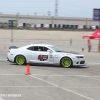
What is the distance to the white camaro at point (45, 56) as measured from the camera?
19797mm

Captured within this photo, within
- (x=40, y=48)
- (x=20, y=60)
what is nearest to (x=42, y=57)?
(x=40, y=48)

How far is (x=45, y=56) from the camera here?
20219 mm

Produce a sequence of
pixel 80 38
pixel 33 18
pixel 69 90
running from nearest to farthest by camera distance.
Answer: pixel 69 90
pixel 80 38
pixel 33 18

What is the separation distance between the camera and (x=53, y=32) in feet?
337

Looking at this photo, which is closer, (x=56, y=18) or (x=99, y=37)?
(x=99, y=37)

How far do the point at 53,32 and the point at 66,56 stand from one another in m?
83.3

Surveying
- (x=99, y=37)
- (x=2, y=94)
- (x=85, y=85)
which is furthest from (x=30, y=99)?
(x=99, y=37)

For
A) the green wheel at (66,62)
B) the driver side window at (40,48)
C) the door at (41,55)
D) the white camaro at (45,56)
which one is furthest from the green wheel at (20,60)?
the green wheel at (66,62)

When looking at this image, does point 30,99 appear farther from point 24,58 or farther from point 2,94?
point 24,58

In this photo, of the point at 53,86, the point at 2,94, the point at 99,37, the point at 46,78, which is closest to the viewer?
the point at 2,94

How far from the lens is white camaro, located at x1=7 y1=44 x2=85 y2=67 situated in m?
19.8

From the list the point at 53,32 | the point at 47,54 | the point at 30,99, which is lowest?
the point at 30,99

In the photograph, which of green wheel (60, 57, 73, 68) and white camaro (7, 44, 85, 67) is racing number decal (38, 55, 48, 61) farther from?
green wheel (60, 57, 73, 68)

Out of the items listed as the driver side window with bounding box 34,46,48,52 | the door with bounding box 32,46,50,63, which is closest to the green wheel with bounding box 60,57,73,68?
the door with bounding box 32,46,50,63
